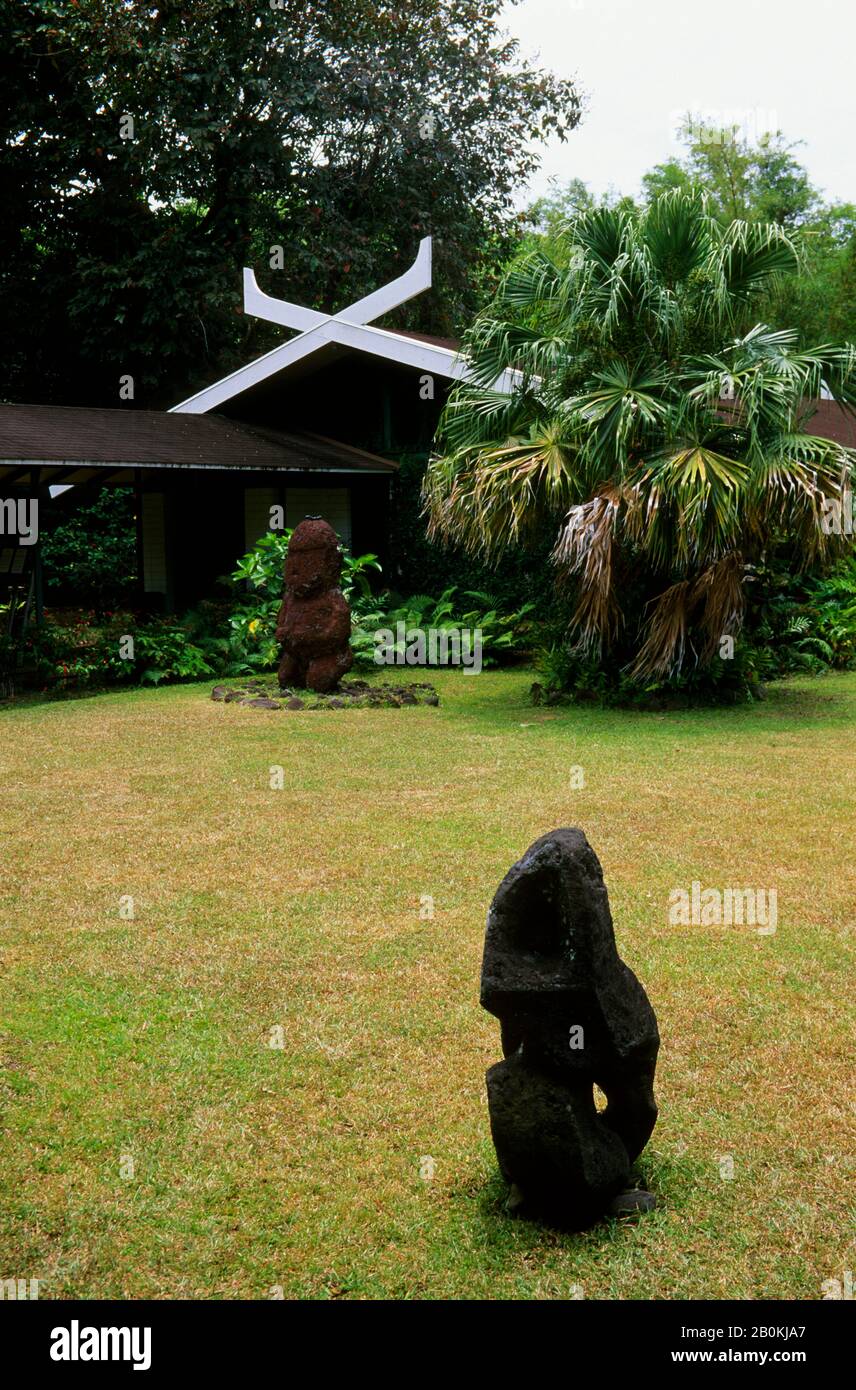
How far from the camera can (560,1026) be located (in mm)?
3271

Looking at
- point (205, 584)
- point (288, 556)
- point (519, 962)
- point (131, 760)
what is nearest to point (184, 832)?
point (131, 760)

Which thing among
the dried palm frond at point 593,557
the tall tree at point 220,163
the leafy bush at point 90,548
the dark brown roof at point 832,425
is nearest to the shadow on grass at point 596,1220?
the dried palm frond at point 593,557

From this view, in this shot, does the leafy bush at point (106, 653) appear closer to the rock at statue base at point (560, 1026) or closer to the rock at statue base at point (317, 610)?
the rock at statue base at point (317, 610)

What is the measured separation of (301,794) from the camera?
8.86m

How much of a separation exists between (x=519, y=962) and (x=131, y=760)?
7.43 metres

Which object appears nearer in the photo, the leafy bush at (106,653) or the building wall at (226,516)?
the leafy bush at (106,653)

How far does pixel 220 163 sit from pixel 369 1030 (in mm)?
24161

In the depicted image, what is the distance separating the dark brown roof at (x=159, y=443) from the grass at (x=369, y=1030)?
608 cm

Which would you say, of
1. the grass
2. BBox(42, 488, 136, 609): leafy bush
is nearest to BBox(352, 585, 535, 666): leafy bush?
BBox(42, 488, 136, 609): leafy bush

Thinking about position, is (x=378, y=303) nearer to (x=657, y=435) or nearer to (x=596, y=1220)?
(x=657, y=435)

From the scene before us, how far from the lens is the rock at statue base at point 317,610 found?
44.4ft

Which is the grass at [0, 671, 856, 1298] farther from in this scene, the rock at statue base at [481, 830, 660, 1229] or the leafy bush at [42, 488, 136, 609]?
the leafy bush at [42, 488, 136, 609]

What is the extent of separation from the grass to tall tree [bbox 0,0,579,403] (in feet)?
57.9
